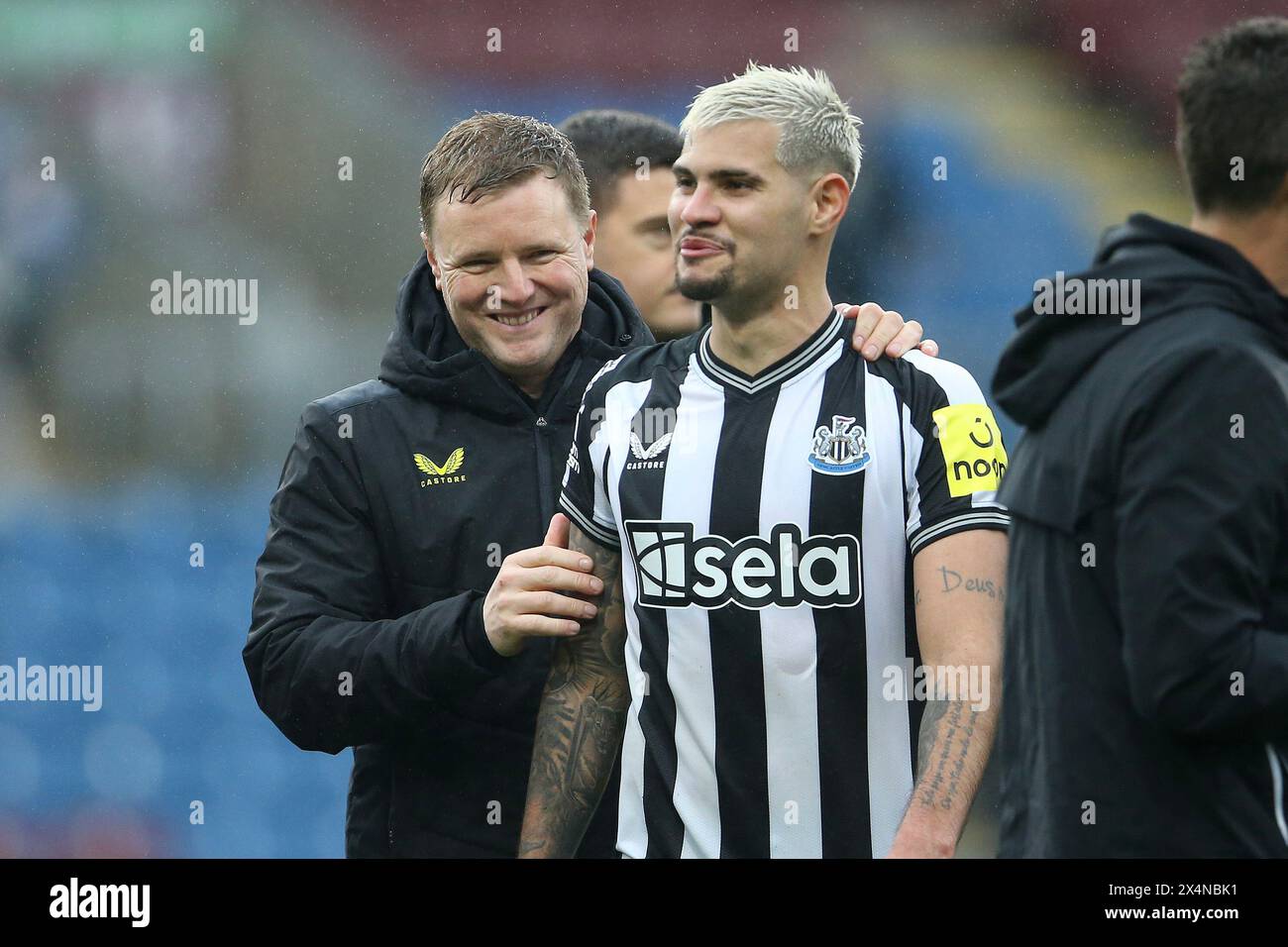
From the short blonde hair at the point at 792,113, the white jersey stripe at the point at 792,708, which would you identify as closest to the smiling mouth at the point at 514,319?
the short blonde hair at the point at 792,113

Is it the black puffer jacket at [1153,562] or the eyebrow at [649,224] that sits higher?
the eyebrow at [649,224]

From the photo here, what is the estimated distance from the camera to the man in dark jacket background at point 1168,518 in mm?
1558

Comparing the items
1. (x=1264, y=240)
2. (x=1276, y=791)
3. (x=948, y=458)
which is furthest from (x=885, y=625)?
(x=1264, y=240)

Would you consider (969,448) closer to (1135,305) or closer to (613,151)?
(1135,305)

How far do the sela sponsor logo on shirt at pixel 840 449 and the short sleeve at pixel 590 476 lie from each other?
325 mm

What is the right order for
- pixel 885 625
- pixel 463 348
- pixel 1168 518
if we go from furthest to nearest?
pixel 463 348 < pixel 885 625 < pixel 1168 518

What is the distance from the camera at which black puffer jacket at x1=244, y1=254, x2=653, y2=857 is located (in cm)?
239

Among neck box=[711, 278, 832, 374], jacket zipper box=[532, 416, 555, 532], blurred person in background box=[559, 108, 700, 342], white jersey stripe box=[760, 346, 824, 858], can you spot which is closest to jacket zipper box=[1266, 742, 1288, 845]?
white jersey stripe box=[760, 346, 824, 858]

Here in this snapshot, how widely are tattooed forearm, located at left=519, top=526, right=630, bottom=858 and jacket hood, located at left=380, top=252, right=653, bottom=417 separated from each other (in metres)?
0.31

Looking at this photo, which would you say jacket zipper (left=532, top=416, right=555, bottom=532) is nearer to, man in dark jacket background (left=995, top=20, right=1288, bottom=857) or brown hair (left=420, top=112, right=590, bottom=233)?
brown hair (left=420, top=112, right=590, bottom=233)

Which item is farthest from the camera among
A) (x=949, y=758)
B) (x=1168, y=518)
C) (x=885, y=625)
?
(x=885, y=625)

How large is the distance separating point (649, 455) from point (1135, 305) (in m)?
0.81
